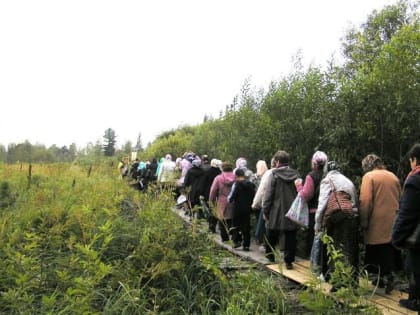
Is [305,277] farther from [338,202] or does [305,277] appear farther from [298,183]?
[298,183]

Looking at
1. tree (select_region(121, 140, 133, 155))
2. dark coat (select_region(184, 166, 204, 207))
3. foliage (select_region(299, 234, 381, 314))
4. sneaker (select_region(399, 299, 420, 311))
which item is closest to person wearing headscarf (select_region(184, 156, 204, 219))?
dark coat (select_region(184, 166, 204, 207))

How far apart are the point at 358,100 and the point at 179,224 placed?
145 inches

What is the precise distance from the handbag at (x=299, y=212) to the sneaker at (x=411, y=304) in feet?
5.55

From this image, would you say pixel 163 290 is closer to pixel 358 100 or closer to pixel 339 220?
pixel 339 220

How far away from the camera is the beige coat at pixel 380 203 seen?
4.72 metres

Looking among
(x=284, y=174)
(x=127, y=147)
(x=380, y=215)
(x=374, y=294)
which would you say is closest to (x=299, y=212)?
(x=284, y=174)

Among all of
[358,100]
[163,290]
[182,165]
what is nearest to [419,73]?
[358,100]

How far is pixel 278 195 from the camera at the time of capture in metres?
6.14

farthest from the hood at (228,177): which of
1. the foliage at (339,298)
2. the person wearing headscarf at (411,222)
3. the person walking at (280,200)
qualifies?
the foliage at (339,298)

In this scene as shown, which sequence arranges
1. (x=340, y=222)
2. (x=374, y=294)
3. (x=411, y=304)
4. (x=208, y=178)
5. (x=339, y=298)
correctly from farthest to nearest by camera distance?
(x=208, y=178) → (x=340, y=222) → (x=374, y=294) → (x=411, y=304) → (x=339, y=298)

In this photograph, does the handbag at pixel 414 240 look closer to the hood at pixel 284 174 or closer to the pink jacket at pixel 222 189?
the hood at pixel 284 174

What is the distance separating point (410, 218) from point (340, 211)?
3.54ft

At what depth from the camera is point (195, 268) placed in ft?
15.5

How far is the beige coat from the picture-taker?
472 centimetres
